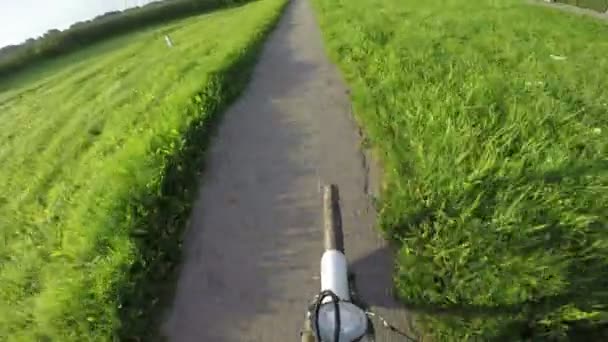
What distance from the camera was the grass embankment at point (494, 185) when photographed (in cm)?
367

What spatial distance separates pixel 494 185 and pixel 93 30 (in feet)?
78.1

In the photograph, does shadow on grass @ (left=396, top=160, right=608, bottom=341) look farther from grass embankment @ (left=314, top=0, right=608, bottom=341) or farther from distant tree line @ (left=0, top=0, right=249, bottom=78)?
distant tree line @ (left=0, top=0, right=249, bottom=78)

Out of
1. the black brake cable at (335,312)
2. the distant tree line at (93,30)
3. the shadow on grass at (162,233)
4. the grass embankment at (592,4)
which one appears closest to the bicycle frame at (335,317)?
the black brake cable at (335,312)

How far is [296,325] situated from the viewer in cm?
397

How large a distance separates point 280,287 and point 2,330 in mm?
2592

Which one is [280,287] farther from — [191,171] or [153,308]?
[191,171]

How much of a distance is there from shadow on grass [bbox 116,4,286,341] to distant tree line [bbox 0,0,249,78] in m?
18.5

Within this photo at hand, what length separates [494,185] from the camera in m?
4.37

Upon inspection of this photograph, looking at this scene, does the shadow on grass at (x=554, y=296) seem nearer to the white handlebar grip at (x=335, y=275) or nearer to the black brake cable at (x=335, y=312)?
the white handlebar grip at (x=335, y=275)

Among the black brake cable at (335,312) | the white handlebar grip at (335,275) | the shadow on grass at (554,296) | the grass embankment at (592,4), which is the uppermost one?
the black brake cable at (335,312)

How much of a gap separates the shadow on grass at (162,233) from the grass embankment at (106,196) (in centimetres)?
1

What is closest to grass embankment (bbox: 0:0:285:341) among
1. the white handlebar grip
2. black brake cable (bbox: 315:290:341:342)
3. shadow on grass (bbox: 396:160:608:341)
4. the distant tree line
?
the white handlebar grip

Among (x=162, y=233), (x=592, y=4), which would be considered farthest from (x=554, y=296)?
(x=592, y=4)

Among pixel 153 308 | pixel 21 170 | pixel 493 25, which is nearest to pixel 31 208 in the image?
pixel 21 170
